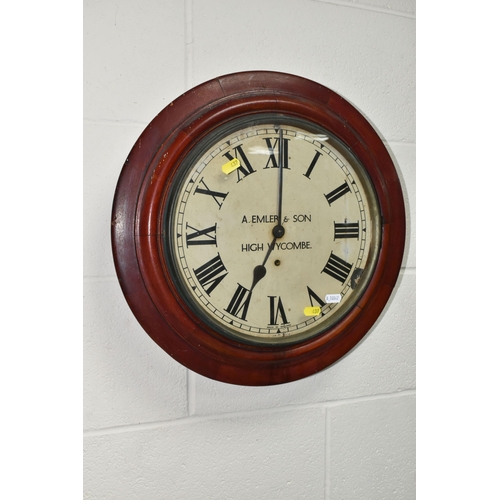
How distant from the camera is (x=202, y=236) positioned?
0.95m

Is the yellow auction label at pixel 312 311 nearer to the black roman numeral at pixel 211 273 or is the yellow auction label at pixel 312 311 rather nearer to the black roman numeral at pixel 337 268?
the black roman numeral at pixel 337 268

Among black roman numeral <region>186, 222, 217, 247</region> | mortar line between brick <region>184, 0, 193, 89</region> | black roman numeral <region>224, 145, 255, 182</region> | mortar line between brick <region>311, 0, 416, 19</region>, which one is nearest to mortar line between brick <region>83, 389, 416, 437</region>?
black roman numeral <region>186, 222, 217, 247</region>

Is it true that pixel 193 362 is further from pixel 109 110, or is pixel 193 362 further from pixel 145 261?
pixel 109 110

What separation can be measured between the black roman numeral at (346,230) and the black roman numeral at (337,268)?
0.04 meters

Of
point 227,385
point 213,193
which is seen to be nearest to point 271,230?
point 213,193

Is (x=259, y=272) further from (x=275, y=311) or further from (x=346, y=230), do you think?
(x=346, y=230)

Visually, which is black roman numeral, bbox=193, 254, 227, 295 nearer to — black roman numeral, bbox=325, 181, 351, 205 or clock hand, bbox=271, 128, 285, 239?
clock hand, bbox=271, 128, 285, 239

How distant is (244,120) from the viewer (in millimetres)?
975

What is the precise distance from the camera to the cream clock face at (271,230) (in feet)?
3.11

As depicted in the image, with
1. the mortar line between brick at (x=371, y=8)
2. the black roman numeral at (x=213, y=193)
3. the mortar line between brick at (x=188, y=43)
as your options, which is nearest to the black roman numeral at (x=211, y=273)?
the black roman numeral at (x=213, y=193)

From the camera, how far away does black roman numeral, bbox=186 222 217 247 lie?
3.10 ft

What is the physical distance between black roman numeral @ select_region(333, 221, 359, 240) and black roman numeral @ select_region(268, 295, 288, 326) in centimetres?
19

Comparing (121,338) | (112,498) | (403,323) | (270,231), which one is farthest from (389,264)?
(112,498)

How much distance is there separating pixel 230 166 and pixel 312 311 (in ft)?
1.14
